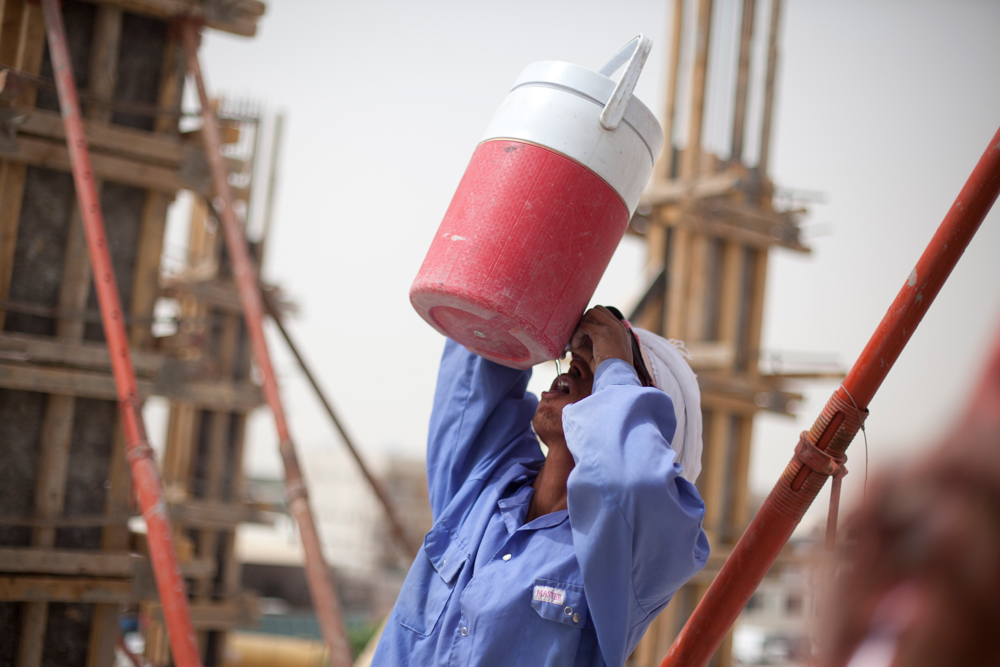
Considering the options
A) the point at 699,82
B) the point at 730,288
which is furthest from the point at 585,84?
the point at 730,288

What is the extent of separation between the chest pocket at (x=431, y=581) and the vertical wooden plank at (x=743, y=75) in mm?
7723

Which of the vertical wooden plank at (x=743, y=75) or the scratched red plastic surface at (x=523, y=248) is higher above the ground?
the vertical wooden plank at (x=743, y=75)

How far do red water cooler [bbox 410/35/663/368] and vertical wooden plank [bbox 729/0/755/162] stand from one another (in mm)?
7098

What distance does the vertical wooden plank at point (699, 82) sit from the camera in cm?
877

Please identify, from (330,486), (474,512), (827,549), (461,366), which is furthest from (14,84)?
(330,486)

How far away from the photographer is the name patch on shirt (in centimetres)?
215

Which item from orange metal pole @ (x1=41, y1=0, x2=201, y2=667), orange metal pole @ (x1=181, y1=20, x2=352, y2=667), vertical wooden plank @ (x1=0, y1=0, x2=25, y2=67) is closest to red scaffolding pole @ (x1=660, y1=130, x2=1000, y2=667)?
orange metal pole @ (x1=181, y1=20, x2=352, y2=667)

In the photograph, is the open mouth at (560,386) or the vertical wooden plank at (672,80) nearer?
the open mouth at (560,386)

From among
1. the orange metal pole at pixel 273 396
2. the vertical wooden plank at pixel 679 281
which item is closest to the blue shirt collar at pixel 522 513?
the orange metal pole at pixel 273 396

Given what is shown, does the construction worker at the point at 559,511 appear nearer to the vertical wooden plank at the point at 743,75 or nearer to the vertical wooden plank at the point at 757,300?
the vertical wooden plank at the point at 757,300

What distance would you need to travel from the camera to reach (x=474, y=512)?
257 cm

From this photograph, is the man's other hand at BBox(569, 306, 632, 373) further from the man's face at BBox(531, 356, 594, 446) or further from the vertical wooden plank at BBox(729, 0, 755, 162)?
the vertical wooden plank at BBox(729, 0, 755, 162)

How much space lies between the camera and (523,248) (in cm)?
237

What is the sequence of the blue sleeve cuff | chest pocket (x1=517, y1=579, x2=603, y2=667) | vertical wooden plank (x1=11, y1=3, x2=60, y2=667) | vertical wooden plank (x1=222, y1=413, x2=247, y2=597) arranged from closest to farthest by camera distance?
chest pocket (x1=517, y1=579, x2=603, y2=667) → the blue sleeve cuff → vertical wooden plank (x1=11, y1=3, x2=60, y2=667) → vertical wooden plank (x1=222, y1=413, x2=247, y2=597)
